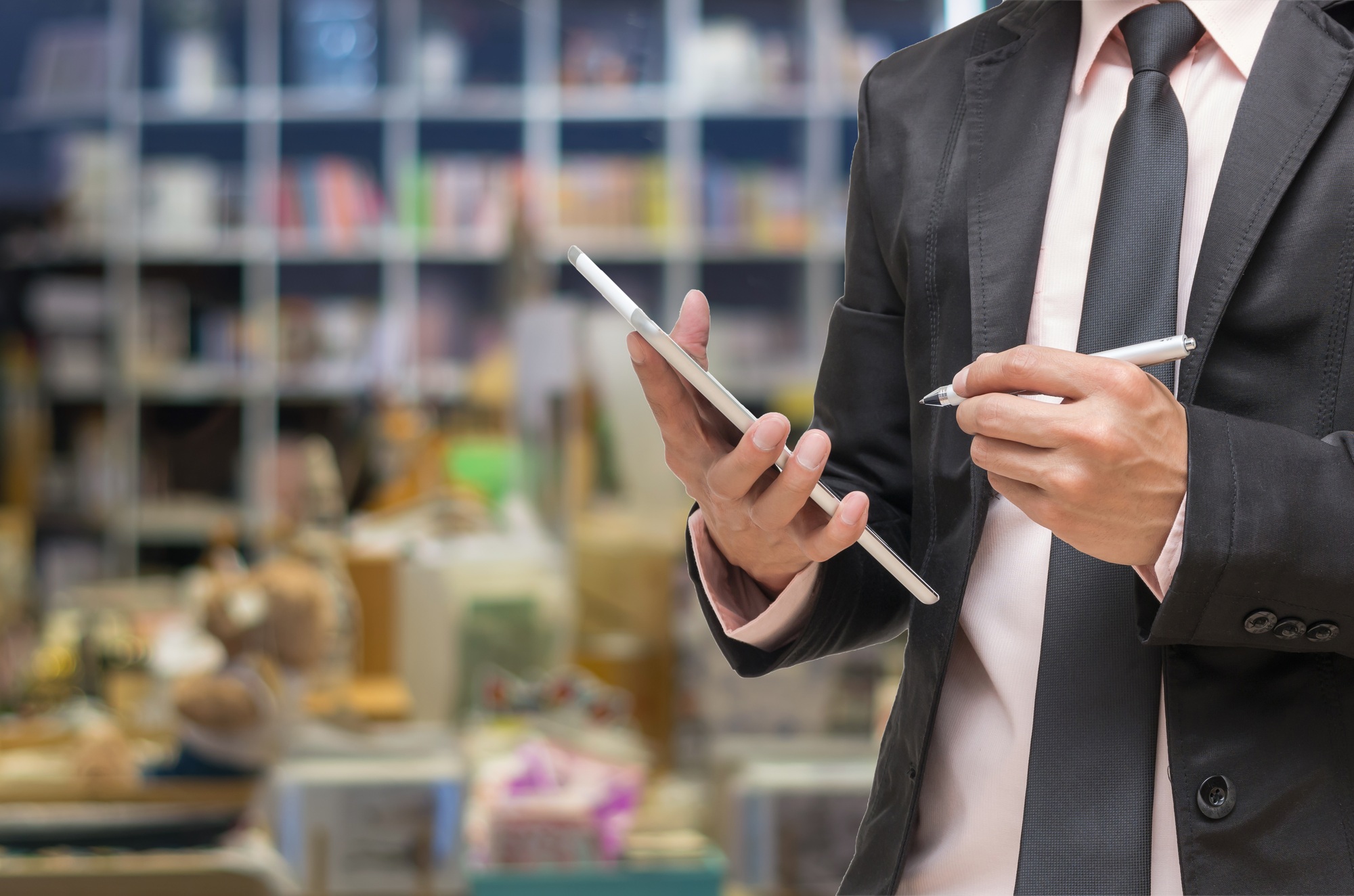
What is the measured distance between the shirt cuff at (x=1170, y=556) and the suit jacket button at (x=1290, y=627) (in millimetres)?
48

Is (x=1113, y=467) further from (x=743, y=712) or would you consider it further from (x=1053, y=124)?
(x=743, y=712)

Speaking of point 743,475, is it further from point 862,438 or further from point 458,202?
point 458,202

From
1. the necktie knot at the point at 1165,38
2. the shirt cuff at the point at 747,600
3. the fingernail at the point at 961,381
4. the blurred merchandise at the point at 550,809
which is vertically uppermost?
the necktie knot at the point at 1165,38

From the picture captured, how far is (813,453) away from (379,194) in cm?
398

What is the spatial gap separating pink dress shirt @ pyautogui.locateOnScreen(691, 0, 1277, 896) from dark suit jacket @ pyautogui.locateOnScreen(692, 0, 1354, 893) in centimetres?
2

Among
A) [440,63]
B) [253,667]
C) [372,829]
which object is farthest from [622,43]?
[372,829]

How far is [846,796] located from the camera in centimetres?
185

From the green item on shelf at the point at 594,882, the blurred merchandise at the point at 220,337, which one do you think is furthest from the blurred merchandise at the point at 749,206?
the green item on shelf at the point at 594,882

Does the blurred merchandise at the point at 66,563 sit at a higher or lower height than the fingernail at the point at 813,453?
lower

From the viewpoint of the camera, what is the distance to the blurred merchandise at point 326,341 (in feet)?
14.1

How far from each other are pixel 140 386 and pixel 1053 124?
13.1 feet

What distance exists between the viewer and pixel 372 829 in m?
1.87

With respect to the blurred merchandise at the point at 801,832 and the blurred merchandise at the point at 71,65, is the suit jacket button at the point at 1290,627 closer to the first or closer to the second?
the blurred merchandise at the point at 801,832

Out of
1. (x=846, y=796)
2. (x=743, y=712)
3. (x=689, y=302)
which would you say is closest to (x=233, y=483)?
(x=743, y=712)
